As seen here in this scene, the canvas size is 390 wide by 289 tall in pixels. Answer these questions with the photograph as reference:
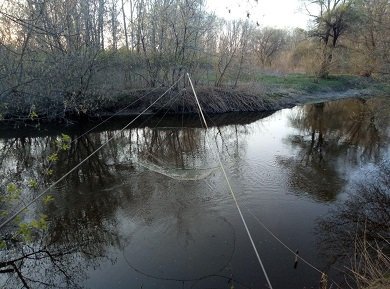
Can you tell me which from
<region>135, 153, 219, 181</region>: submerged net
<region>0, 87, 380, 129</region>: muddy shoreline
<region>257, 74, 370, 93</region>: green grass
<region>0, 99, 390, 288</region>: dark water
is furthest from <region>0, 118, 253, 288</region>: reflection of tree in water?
<region>257, 74, 370, 93</region>: green grass

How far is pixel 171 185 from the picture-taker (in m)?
8.02

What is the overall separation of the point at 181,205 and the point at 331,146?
7.01 m

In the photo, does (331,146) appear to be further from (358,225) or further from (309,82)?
(309,82)

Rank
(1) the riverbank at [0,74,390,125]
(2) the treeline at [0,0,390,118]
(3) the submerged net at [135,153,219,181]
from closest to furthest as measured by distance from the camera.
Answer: (3) the submerged net at [135,153,219,181]
(2) the treeline at [0,0,390,118]
(1) the riverbank at [0,74,390,125]

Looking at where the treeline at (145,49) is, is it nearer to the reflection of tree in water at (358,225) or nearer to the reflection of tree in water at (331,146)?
the reflection of tree in water at (331,146)

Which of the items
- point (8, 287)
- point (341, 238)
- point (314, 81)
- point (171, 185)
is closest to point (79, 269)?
point (8, 287)

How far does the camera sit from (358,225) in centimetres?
643

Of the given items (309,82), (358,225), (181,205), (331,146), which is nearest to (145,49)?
(331,146)

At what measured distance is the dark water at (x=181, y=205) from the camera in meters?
5.14

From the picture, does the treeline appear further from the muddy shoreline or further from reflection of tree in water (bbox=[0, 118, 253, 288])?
reflection of tree in water (bbox=[0, 118, 253, 288])

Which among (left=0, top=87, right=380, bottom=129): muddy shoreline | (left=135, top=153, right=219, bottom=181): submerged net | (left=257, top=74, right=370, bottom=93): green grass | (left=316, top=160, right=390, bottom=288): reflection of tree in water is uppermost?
(left=257, top=74, right=370, bottom=93): green grass

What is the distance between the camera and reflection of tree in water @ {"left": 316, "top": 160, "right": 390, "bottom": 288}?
567 centimetres

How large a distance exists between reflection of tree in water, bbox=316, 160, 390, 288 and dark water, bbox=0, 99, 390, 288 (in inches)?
8.0

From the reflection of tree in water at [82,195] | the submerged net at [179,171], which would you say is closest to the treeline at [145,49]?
the reflection of tree in water at [82,195]
